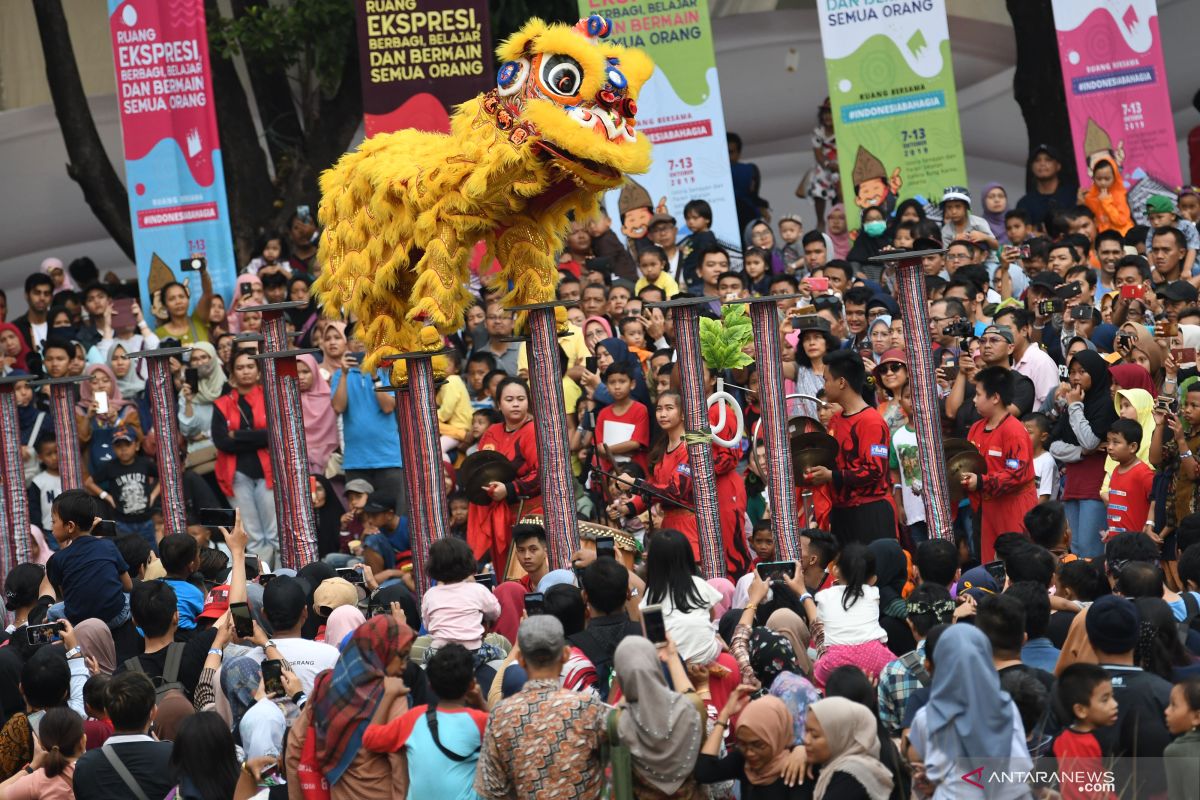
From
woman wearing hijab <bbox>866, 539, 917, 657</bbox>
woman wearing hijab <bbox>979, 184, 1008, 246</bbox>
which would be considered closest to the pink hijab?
woman wearing hijab <bbox>866, 539, 917, 657</bbox>

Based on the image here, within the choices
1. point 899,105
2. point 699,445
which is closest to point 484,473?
point 699,445

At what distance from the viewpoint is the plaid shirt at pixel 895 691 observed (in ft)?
21.5

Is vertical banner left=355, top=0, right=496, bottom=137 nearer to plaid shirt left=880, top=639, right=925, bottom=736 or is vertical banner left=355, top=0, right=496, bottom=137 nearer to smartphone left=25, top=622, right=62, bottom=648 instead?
smartphone left=25, top=622, right=62, bottom=648

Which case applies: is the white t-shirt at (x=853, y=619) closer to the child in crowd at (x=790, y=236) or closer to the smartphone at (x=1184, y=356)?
the smartphone at (x=1184, y=356)

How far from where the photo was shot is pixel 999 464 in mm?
10086

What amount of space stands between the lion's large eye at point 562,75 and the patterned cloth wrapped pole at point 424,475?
67.5 inches

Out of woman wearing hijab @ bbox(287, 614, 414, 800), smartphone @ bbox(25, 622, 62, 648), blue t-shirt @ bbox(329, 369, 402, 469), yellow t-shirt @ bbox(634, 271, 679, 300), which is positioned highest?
yellow t-shirt @ bbox(634, 271, 679, 300)

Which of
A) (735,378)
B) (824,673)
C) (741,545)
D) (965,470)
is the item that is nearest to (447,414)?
(735,378)

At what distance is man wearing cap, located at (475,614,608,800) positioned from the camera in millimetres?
6129

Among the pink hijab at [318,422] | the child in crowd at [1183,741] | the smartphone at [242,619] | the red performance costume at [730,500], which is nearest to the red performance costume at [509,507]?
the red performance costume at [730,500]

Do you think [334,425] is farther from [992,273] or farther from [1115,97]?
[1115,97]

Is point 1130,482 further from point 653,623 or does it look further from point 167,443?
point 167,443

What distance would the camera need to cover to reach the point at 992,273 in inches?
543

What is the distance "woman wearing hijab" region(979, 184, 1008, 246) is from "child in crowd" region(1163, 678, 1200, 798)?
9.36 metres
